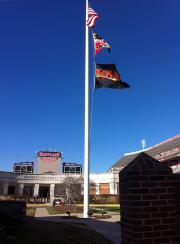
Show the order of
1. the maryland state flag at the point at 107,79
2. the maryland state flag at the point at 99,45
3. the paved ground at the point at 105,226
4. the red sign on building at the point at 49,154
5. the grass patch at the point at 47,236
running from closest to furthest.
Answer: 1. the grass patch at the point at 47,236
2. the paved ground at the point at 105,226
3. the maryland state flag at the point at 107,79
4. the maryland state flag at the point at 99,45
5. the red sign on building at the point at 49,154

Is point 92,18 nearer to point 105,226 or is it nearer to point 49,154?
point 105,226

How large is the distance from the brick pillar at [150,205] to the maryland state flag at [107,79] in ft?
59.2

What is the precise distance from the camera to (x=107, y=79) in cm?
2225

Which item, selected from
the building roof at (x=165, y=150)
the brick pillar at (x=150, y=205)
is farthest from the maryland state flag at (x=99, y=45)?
the building roof at (x=165, y=150)

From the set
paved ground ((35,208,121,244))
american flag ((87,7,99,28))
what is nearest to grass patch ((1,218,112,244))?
paved ground ((35,208,121,244))

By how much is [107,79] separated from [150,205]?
1850 cm

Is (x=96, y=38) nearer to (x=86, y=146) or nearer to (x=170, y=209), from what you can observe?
(x=86, y=146)

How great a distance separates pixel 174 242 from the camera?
13.9 feet

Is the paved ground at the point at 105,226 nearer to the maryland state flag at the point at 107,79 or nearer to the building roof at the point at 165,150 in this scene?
the maryland state flag at the point at 107,79

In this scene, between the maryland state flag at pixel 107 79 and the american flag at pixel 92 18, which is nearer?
the maryland state flag at pixel 107 79

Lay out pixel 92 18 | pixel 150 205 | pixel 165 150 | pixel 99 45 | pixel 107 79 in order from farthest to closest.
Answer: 1. pixel 165 150
2. pixel 92 18
3. pixel 99 45
4. pixel 107 79
5. pixel 150 205

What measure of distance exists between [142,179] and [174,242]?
955mm

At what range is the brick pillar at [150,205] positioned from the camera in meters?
4.15

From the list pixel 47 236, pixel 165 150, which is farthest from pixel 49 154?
pixel 47 236
